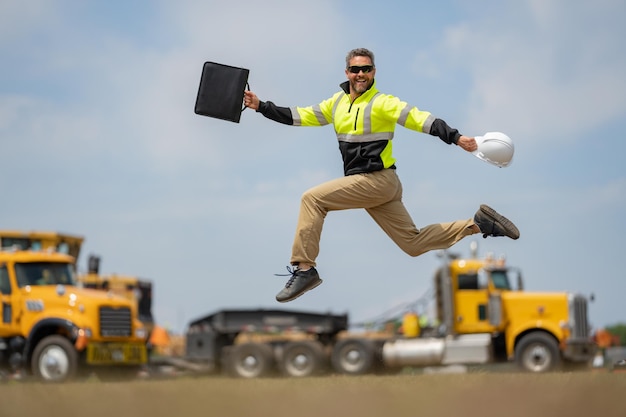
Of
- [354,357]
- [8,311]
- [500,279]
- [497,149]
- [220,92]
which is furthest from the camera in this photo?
[354,357]

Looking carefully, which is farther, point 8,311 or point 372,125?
point 8,311

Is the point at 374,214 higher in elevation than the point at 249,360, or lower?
higher

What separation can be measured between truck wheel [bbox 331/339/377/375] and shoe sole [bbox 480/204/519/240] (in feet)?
71.8

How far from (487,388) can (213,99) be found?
4.69m

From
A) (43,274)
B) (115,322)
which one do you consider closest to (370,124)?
(43,274)

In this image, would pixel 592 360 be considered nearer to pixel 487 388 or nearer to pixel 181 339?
pixel 181 339

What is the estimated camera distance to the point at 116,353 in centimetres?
2492

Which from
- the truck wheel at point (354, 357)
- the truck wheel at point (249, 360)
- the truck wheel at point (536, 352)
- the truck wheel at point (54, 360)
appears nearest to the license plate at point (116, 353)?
the truck wheel at point (54, 360)

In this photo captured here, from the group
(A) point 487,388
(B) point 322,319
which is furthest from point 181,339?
(A) point 487,388

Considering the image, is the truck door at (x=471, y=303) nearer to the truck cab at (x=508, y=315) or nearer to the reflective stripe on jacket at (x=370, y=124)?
the truck cab at (x=508, y=315)

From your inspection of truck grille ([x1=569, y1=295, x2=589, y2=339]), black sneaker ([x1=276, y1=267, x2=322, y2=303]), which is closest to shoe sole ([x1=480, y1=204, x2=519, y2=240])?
black sneaker ([x1=276, y1=267, x2=322, y2=303])

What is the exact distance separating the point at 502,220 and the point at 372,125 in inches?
60.6

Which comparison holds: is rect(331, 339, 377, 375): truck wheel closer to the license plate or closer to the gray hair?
the license plate

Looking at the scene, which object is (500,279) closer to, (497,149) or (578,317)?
(578,317)
